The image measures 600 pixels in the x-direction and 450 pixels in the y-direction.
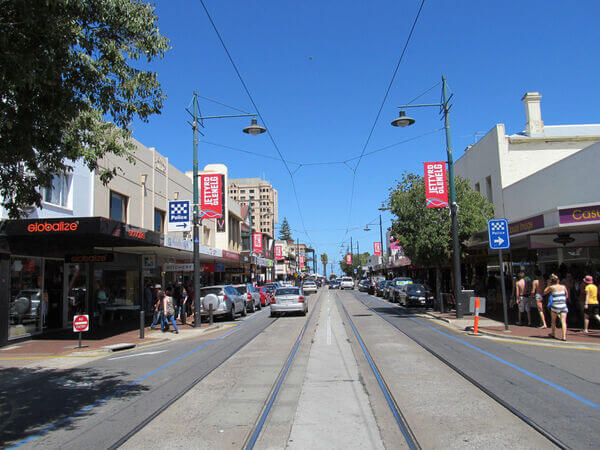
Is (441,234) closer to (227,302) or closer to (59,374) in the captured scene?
(227,302)

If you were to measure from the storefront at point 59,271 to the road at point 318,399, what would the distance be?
4589 mm

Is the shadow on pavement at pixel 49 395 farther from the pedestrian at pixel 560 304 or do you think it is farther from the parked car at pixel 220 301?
the parked car at pixel 220 301

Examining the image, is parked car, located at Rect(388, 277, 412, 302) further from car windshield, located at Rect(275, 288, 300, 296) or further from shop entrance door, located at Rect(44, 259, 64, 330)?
shop entrance door, located at Rect(44, 259, 64, 330)

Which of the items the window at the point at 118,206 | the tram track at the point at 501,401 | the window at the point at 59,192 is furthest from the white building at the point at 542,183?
the window at the point at 118,206

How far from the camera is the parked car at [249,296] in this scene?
91.2 ft

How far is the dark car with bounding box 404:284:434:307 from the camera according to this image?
2678 centimetres

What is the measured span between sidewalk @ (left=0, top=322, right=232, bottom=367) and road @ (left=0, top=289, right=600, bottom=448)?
6.08 feet

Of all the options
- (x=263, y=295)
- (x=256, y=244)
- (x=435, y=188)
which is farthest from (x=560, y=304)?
(x=256, y=244)

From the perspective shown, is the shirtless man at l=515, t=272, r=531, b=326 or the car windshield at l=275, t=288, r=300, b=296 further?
the car windshield at l=275, t=288, r=300, b=296

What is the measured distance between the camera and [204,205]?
20891 millimetres

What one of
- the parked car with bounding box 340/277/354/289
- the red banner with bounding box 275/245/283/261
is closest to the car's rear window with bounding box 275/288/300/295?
the parked car with bounding box 340/277/354/289

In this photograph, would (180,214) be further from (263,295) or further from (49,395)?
(49,395)

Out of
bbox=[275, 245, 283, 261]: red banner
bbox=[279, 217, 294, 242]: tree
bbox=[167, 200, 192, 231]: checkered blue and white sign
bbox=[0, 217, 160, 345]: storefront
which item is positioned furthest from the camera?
bbox=[279, 217, 294, 242]: tree

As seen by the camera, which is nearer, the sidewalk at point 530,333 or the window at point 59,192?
the sidewalk at point 530,333
